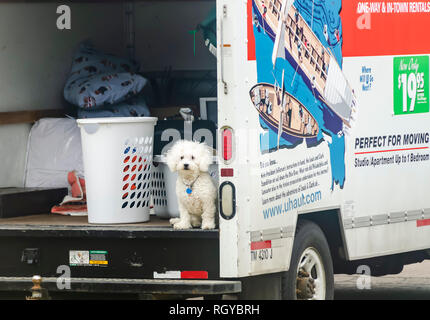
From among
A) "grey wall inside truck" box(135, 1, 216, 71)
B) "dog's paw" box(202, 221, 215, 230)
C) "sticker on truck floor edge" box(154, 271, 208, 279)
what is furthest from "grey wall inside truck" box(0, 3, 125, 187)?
"dog's paw" box(202, 221, 215, 230)

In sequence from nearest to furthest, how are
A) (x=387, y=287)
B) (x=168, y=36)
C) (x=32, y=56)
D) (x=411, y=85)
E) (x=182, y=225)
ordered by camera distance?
(x=182, y=225) → (x=411, y=85) → (x=32, y=56) → (x=168, y=36) → (x=387, y=287)

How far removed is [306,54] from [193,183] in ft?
3.95

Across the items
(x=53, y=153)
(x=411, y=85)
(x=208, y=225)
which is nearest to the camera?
(x=208, y=225)

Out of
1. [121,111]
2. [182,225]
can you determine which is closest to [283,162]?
[182,225]

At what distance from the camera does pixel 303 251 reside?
7699 mm

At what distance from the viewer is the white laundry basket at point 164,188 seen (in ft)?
25.6

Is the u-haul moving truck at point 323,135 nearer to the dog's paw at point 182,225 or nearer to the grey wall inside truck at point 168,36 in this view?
the dog's paw at point 182,225

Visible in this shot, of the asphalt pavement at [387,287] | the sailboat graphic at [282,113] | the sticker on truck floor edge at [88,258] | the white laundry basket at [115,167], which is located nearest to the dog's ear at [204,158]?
the sailboat graphic at [282,113]

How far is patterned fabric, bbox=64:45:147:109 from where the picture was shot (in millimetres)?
9438

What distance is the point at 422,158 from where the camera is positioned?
29.5ft

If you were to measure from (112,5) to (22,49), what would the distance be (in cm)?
128

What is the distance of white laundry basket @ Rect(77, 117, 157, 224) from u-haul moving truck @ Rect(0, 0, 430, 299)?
229 mm

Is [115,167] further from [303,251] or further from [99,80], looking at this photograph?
[99,80]
